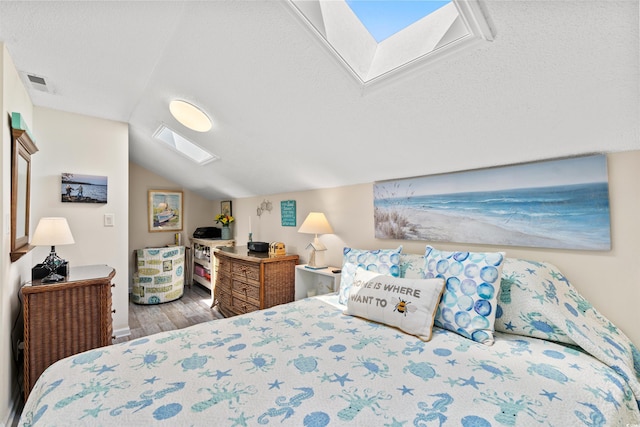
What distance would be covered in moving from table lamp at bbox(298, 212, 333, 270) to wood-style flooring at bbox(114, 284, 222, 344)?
170 centimetres

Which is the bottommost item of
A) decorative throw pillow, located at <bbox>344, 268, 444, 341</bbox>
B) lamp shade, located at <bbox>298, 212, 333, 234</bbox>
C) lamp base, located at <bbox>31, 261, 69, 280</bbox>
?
decorative throw pillow, located at <bbox>344, 268, 444, 341</bbox>

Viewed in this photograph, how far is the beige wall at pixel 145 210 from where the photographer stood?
4844 millimetres

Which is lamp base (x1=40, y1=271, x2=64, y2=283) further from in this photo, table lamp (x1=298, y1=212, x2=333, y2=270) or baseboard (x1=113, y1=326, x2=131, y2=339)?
table lamp (x1=298, y1=212, x2=333, y2=270)

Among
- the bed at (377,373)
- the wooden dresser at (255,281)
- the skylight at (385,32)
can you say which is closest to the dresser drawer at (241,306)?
the wooden dresser at (255,281)

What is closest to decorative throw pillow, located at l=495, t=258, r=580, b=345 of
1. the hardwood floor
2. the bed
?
the bed

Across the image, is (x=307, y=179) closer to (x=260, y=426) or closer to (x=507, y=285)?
(x=507, y=285)

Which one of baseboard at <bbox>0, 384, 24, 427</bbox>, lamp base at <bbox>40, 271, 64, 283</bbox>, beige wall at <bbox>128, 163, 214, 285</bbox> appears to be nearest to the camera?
baseboard at <bbox>0, 384, 24, 427</bbox>

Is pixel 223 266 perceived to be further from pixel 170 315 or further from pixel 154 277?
pixel 154 277

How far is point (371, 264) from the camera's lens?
7.01ft

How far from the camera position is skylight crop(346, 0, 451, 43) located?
1.50 m

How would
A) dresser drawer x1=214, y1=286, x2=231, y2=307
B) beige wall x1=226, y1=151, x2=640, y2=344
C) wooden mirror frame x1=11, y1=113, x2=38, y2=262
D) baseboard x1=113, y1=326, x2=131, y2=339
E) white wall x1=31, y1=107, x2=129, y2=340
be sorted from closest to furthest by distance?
beige wall x1=226, y1=151, x2=640, y2=344 → wooden mirror frame x1=11, y1=113, x2=38, y2=262 → white wall x1=31, y1=107, x2=129, y2=340 → baseboard x1=113, y1=326, x2=131, y2=339 → dresser drawer x1=214, y1=286, x2=231, y2=307

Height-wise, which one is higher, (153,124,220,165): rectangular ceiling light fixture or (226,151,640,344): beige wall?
(153,124,220,165): rectangular ceiling light fixture

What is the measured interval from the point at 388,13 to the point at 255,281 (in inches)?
103

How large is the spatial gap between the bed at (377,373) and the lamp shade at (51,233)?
1.23 meters
